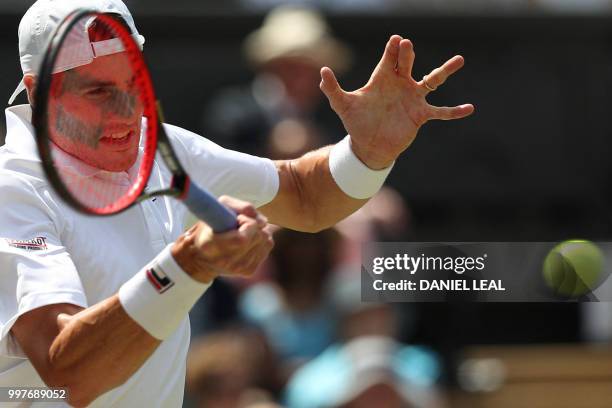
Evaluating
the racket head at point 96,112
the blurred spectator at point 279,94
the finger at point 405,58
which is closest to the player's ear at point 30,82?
the racket head at point 96,112

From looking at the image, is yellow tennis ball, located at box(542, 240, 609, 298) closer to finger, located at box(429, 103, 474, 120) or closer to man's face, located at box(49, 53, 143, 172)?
finger, located at box(429, 103, 474, 120)

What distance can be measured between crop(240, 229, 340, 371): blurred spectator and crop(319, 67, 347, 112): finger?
2.04 meters

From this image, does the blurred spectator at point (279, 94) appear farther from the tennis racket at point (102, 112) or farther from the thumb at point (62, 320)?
the thumb at point (62, 320)

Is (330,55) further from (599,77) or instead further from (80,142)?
(80,142)

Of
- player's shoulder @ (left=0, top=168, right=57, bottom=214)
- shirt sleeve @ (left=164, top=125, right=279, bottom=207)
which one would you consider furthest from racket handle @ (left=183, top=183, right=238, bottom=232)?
shirt sleeve @ (left=164, top=125, right=279, bottom=207)

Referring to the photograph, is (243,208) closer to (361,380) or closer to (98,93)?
(98,93)

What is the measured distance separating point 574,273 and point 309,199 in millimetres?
1096

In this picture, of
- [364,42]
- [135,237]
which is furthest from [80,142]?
[364,42]

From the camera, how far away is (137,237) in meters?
2.87

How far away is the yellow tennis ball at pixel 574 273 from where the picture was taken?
3.94 metres

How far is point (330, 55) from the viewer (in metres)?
5.94

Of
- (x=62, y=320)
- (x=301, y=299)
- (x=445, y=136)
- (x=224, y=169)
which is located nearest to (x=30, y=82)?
(x=224, y=169)

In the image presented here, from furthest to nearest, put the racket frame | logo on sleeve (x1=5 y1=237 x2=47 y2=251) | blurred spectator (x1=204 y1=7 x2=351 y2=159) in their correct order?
blurred spectator (x1=204 y1=7 x2=351 y2=159) → logo on sleeve (x1=5 y1=237 x2=47 y2=251) → the racket frame

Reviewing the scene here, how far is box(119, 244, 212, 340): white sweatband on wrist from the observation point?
8.02 feet
